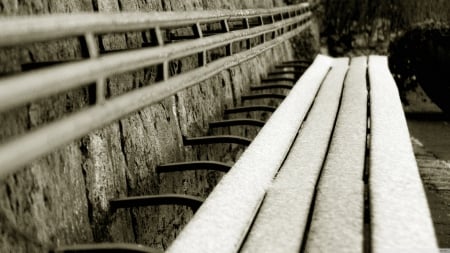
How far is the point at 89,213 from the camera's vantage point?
165 centimetres

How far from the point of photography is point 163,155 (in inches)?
91.0

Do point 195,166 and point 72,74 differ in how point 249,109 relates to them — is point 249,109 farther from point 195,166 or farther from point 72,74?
point 72,74

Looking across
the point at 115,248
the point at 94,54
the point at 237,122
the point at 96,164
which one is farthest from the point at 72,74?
the point at 237,122

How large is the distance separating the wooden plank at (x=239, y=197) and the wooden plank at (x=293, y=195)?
32 mm

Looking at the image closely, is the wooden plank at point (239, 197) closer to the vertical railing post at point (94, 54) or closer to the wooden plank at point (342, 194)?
the wooden plank at point (342, 194)

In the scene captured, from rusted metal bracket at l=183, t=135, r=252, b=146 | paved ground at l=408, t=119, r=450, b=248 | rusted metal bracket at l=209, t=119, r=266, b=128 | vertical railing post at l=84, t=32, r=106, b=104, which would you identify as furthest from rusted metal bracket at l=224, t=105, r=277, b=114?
vertical railing post at l=84, t=32, r=106, b=104

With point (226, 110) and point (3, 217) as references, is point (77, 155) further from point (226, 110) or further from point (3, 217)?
point (226, 110)

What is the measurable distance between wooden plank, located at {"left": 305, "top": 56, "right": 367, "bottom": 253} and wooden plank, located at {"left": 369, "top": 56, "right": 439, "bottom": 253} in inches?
1.7

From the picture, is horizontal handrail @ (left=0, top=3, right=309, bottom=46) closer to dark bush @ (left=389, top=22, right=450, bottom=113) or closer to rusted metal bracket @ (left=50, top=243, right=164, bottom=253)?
rusted metal bracket @ (left=50, top=243, right=164, bottom=253)

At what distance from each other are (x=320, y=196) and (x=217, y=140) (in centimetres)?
87

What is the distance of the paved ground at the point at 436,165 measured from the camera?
3.81 m

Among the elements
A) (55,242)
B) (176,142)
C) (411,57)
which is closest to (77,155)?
(55,242)

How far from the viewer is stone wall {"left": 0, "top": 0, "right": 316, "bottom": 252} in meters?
1.32

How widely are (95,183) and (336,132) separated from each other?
47.7 inches
